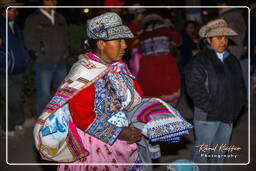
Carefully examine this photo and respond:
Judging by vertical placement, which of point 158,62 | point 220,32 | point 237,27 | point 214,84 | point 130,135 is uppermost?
point 220,32

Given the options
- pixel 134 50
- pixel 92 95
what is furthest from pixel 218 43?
pixel 134 50

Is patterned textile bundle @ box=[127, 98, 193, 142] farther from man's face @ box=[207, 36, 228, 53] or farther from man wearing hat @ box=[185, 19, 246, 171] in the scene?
man's face @ box=[207, 36, 228, 53]

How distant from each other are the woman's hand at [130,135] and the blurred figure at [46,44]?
4.68 m

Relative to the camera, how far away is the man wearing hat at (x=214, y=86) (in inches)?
183

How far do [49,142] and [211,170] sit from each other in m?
2.43

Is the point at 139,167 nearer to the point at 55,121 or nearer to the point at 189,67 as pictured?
the point at 55,121

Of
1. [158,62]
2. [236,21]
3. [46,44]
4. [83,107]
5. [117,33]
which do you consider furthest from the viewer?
[236,21]

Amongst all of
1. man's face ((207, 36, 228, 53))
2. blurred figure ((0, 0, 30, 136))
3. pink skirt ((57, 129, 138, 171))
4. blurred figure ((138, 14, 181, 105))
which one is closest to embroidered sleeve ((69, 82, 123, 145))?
pink skirt ((57, 129, 138, 171))

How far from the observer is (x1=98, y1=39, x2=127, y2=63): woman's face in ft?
11.5

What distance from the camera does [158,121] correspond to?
11.5ft

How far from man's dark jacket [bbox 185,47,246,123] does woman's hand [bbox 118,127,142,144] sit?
1.42 meters

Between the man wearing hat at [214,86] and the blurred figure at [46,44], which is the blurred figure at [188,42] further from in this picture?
the man wearing hat at [214,86]

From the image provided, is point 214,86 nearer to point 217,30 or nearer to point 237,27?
point 217,30

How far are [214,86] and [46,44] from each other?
414cm
